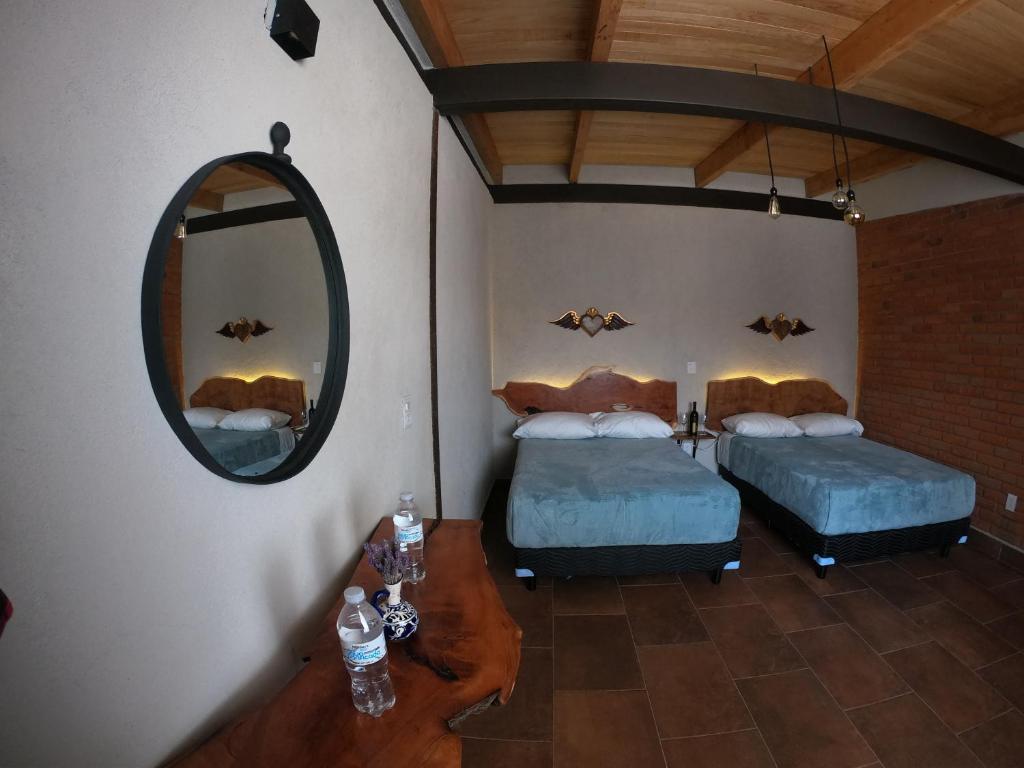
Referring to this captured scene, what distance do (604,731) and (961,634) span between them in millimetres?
2067

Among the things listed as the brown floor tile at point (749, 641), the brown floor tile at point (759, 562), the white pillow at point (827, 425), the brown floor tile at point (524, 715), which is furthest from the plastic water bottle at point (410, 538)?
the white pillow at point (827, 425)

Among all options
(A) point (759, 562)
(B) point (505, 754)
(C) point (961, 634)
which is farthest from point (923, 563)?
(B) point (505, 754)

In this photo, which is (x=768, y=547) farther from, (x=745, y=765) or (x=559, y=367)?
(x=559, y=367)

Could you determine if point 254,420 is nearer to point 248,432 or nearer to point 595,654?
point 248,432

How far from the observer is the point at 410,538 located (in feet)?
3.75

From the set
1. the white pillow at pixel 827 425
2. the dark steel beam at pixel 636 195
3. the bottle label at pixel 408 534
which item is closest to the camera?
the bottle label at pixel 408 534

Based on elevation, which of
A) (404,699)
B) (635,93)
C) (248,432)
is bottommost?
(404,699)

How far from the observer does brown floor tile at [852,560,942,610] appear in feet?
7.83

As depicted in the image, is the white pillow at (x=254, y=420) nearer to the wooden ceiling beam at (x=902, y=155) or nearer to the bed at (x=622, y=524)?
the bed at (x=622, y=524)

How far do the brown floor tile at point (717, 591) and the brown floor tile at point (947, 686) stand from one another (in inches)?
25.7

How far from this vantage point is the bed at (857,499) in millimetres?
2541

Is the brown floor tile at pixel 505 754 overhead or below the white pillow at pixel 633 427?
below

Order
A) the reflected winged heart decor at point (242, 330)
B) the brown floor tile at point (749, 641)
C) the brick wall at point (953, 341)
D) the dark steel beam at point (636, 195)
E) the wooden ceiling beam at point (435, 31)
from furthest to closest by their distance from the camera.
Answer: the dark steel beam at point (636, 195)
the brick wall at point (953, 341)
the brown floor tile at point (749, 641)
the wooden ceiling beam at point (435, 31)
the reflected winged heart decor at point (242, 330)

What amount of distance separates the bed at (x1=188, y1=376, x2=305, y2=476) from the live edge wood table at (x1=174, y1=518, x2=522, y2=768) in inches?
17.4
